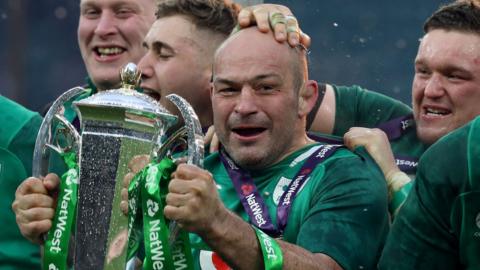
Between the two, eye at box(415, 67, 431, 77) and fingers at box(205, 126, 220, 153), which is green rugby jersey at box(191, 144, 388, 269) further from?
eye at box(415, 67, 431, 77)

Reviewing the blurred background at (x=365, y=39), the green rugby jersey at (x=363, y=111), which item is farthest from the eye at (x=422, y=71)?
the blurred background at (x=365, y=39)

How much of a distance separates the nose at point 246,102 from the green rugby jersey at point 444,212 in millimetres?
715

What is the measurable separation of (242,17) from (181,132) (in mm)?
820

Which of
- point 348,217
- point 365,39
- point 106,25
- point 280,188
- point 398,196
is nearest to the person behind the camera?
point 348,217

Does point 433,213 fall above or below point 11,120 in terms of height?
above

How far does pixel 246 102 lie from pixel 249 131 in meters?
0.11

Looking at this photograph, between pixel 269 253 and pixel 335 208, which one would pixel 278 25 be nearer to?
pixel 335 208

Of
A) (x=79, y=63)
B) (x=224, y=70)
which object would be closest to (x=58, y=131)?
(x=224, y=70)

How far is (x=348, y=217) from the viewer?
132 inches

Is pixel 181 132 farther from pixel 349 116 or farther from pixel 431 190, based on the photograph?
pixel 349 116

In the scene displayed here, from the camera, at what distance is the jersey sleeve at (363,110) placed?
4262 mm

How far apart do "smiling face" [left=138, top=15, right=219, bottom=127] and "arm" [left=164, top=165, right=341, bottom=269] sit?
1.09m

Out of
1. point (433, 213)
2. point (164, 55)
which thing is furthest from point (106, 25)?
point (433, 213)

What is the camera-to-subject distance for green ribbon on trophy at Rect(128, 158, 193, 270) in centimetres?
288
